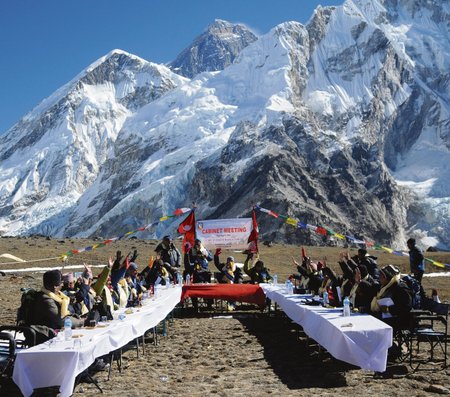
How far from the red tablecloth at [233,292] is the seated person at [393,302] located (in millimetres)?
8614

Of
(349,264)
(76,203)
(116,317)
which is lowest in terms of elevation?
(116,317)

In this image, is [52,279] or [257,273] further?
[257,273]

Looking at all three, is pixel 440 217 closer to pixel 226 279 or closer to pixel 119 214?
pixel 119 214

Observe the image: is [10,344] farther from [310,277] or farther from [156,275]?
[156,275]

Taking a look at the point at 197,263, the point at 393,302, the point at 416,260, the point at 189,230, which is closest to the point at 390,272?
the point at 393,302

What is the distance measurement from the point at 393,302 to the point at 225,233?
13.1m

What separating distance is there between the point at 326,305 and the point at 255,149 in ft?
405

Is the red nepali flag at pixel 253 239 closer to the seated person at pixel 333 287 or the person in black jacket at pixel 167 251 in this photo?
the person in black jacket at pixel 167 251

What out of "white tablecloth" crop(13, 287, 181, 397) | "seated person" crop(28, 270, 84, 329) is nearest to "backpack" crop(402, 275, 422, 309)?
"white tablecloth" crop(13, 287, 181, 397)

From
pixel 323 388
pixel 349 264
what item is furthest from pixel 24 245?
pixel 323 388

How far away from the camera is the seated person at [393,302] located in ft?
34.7

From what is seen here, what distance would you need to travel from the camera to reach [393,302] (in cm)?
1073

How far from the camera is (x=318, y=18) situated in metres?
196

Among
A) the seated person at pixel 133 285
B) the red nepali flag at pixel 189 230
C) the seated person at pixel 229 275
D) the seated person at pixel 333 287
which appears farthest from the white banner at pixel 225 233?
the seated person at pixel 333 287
